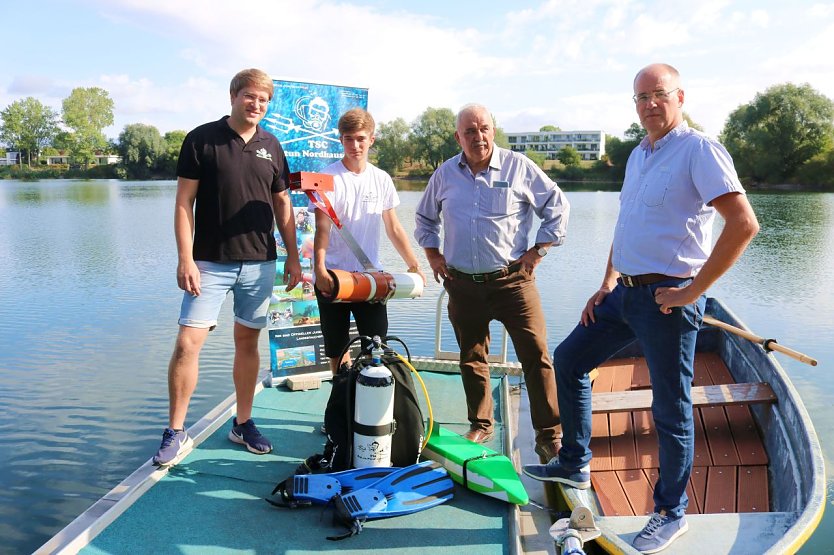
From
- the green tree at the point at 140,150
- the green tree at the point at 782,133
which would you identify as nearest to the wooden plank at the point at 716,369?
the green tree at the point at 782,133

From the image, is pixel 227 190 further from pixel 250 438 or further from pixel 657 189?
pixel 657 189

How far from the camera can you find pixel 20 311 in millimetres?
9391

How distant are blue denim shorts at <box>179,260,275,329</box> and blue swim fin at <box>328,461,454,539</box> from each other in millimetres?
1082

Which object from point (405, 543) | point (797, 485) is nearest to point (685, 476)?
point (797, 485)

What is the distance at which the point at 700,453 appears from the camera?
3668mm

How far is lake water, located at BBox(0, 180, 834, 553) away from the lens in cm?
454

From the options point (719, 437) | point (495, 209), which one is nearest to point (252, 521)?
point (495, 209)

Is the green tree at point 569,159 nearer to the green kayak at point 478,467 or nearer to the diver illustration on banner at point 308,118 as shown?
the diver illustration on banner at point 308,118

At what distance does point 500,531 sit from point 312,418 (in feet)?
5.77

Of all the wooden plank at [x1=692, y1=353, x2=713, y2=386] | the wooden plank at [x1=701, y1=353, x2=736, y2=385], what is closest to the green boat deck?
the wooden plank at [x1=692, y1=353, x2=713, y2=386]

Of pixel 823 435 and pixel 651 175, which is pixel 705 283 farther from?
pixel 823 435

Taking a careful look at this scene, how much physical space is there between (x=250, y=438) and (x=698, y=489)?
8.04 feet

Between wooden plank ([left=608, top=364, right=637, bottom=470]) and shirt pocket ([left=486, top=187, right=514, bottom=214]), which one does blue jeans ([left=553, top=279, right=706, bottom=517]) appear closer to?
shirt pocket ([left=486, top=187, right=514, bottom=214])

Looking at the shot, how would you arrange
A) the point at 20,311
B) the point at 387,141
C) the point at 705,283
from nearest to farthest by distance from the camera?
the point at 705,283
the point at 20,311
the point at 387,141
